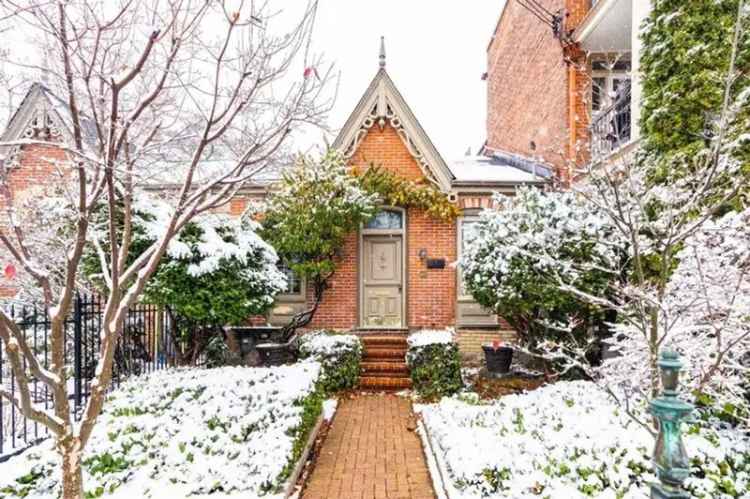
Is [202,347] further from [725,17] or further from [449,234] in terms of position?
[725,17]

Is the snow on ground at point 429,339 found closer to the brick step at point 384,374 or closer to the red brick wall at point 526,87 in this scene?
the brick step at point 384,374

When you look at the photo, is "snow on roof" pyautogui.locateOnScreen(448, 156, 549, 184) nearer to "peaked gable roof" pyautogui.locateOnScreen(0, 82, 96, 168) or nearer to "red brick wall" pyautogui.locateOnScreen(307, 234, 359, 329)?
"red brick wall" pyautogui.locateOnScreen(307, 234, 359, 329)

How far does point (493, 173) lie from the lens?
1247cm

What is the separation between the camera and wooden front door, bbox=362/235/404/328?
37.5ft

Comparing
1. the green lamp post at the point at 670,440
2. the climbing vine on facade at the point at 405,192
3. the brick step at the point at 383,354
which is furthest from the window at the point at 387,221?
the green lamp post at the point at 670,440

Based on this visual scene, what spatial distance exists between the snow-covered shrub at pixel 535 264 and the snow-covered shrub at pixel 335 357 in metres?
2.65

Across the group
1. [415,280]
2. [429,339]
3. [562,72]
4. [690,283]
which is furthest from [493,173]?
[690,283]

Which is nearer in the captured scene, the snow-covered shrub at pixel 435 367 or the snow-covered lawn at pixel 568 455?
the snow-covered lawn at pixel 568 455

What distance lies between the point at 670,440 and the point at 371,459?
4.12 metres

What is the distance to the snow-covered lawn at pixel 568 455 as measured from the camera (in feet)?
12.8

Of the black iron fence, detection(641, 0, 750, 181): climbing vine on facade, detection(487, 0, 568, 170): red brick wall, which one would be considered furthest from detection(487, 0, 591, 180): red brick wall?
the black iron fence

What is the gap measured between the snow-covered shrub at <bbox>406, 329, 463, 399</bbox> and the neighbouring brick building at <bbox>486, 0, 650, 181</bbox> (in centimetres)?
383

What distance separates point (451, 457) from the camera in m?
4.62

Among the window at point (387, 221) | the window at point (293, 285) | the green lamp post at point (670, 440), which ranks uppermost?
the window at point (387, 221)
